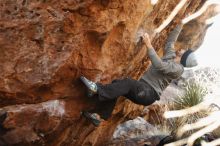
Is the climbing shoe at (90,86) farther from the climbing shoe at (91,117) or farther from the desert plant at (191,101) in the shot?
the desert plant at (191,101)

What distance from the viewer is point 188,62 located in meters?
6.84

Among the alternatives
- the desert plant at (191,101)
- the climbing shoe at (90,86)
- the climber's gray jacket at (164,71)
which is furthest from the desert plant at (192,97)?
the climbing shoe at (90,86)

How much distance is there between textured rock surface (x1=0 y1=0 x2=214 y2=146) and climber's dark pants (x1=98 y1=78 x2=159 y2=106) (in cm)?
40

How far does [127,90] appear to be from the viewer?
21.3ft

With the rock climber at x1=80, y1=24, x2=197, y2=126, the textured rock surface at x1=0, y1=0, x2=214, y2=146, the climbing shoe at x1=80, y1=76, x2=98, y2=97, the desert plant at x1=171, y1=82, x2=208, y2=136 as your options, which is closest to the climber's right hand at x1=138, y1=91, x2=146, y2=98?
the rock climber at x1=80, y1=24, x2=197, y2=126

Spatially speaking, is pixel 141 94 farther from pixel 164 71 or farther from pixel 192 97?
pixel 192 97

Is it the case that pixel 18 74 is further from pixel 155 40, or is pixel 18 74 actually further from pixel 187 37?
pixel 187 37

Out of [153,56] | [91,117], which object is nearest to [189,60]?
[153,56]

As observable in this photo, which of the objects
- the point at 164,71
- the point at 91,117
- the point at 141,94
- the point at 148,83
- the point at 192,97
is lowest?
the point at 192,97

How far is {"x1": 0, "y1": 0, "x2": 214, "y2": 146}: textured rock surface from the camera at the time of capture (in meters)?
5.52

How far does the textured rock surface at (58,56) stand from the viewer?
552 cm

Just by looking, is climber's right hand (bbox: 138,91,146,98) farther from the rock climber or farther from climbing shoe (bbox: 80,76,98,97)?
climbing shoe (bbox: 80,76,98,97)

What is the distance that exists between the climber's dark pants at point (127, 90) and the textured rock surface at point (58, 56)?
40cm

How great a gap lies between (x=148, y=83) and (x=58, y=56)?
1740 millimetres
